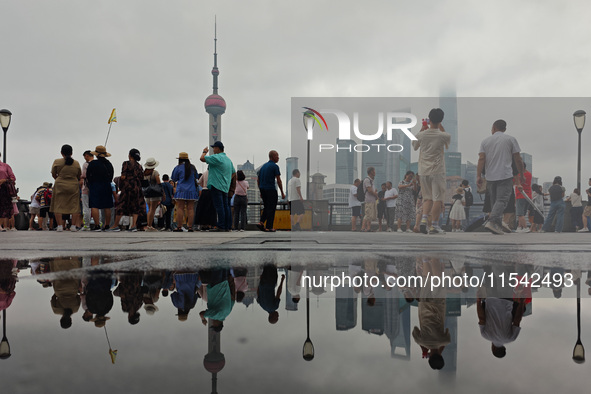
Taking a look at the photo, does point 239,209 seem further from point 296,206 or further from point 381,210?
point 381,210

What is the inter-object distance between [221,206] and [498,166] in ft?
15.5

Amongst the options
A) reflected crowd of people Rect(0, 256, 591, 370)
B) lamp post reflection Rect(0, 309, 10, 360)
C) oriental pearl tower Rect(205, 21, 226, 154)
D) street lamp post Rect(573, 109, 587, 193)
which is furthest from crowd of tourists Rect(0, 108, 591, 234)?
oriental pearl tower Rect(205, 21, 226, 154)

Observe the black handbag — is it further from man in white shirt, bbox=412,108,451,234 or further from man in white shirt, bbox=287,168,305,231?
man in white shirt, bbox=412,108,451,234

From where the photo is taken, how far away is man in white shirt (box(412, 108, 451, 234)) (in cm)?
724

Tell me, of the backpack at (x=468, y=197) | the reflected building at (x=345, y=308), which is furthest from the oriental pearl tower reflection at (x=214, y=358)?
the backpack at (x=468, y=197)

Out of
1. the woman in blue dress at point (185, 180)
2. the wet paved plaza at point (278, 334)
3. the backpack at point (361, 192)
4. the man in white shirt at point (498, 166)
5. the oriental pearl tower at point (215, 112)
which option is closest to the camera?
the wet paved plaza at point (278, 334)

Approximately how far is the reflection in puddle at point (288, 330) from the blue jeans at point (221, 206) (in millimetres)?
6092

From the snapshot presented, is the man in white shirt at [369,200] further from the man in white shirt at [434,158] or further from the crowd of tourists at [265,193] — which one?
the man in white shirt at [434,158]

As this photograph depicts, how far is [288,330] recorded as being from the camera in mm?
948

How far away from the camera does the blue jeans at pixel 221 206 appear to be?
7.83 metres

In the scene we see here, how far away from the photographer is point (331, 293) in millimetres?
1435

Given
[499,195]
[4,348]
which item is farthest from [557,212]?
[4,348]

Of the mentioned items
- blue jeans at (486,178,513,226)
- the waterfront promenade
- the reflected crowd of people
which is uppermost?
blue jeans at (486,178,513,226)

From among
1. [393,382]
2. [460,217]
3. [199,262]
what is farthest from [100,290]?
[460,217]
